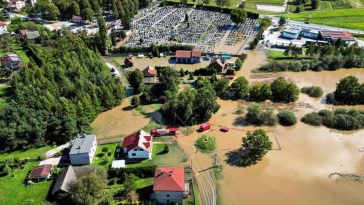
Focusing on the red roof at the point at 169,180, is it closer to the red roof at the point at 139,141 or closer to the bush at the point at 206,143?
the red roof at the point at 139,141

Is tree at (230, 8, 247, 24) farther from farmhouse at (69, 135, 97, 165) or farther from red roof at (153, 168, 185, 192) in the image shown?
red roof at (153, 168, 185, 192)

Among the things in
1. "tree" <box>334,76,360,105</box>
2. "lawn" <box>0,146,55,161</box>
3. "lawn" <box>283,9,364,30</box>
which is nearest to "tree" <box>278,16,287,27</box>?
"lawn" <box>283,9,364,30</box>

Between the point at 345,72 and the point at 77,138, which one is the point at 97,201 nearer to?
the point at 77,138

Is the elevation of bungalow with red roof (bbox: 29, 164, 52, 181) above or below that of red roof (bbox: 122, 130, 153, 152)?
below

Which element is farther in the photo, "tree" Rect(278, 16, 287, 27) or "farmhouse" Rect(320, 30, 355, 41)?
"tree" Rect(278, 16, 287, 27)

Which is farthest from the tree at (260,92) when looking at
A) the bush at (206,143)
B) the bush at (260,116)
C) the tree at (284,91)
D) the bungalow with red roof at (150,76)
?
the bungalow with red roof at (150,76)

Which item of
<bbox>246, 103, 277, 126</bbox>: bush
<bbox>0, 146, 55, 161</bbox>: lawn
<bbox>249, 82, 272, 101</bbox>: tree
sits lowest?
<bbox>0, 146, 55, 161</bbox>: lawn

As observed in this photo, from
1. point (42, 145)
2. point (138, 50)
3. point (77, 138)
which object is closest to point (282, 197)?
point (77, 138)
